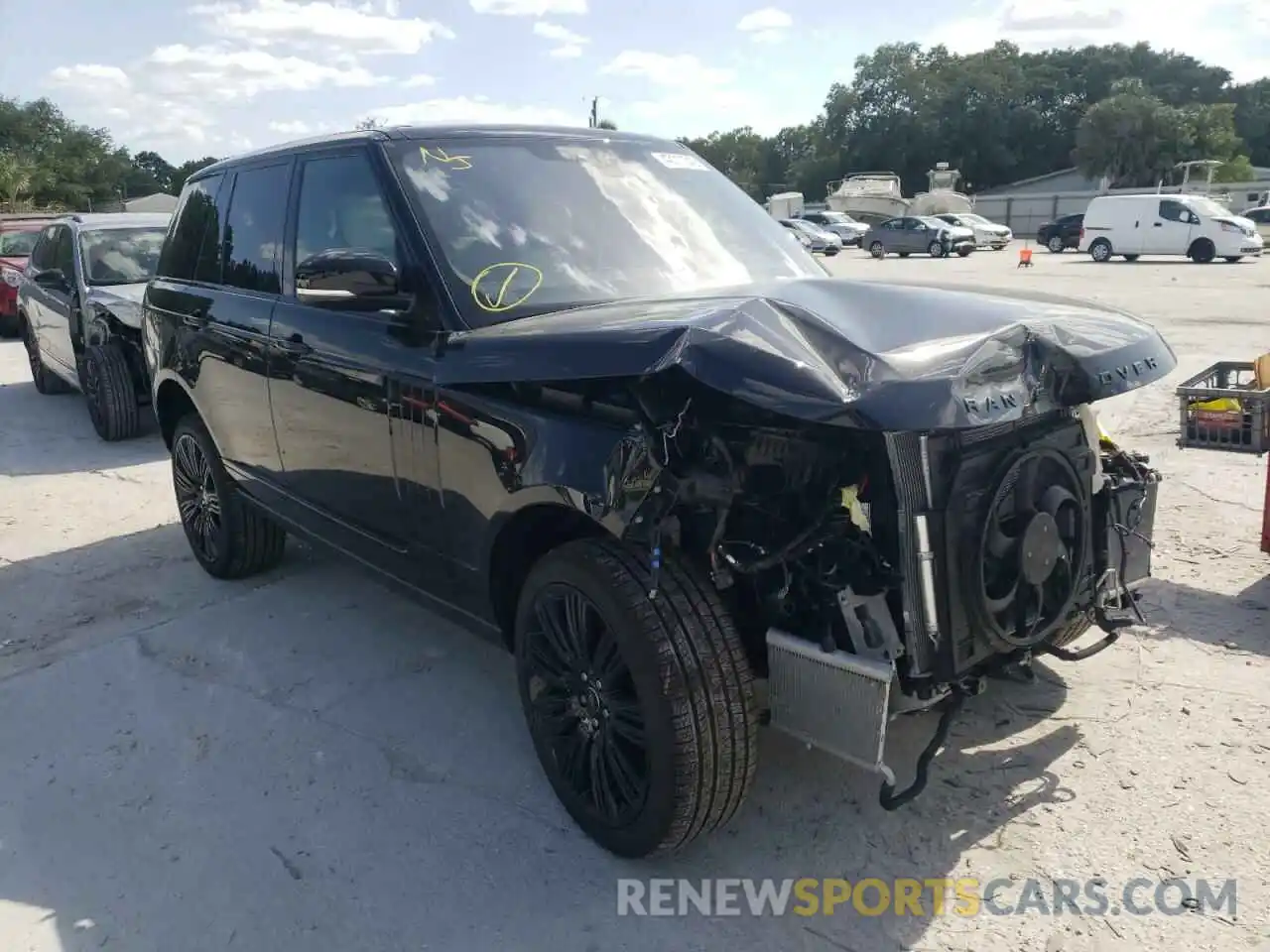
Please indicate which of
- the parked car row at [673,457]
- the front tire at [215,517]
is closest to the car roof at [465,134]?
the parked car row at [673,457]

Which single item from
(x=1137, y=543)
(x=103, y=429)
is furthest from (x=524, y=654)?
(x=103, y=429)

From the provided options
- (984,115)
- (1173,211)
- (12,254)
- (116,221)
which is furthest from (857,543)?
(984,115)

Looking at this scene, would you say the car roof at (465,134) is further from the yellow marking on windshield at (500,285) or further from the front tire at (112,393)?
the front tire at (112,393)

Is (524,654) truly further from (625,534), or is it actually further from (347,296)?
(347,296)

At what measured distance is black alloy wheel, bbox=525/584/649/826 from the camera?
2736 mm

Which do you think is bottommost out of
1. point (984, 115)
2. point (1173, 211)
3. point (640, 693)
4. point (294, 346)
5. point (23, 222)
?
point (640, 693)

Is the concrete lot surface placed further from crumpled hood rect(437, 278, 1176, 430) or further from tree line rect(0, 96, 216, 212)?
tree line rect(0, 96, 216, 212)

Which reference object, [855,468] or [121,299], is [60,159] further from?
[855,468]

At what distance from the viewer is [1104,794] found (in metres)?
3.08

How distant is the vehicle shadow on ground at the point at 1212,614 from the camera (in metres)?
4.06

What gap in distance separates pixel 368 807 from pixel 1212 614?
140 inches

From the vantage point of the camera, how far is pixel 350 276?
10.4 ft

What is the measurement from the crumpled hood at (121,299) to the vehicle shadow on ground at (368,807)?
4377 millimetres

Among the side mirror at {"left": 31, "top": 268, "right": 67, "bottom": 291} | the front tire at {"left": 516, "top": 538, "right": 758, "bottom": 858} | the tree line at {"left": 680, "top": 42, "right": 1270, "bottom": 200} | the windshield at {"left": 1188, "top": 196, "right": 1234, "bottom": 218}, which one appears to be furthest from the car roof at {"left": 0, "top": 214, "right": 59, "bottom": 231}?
the tree line at {"left": 680, "top": 42, "right": 1270, "bottom": 200}
